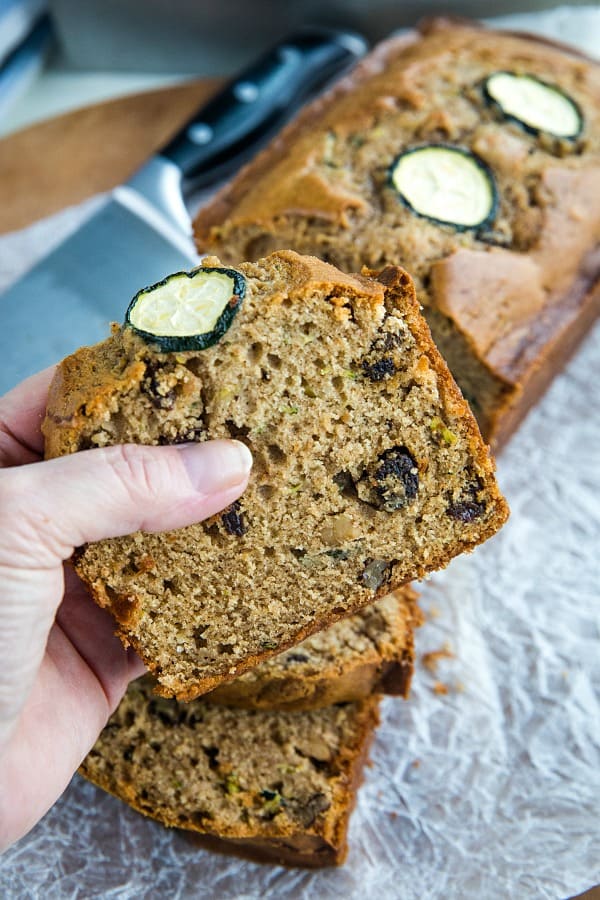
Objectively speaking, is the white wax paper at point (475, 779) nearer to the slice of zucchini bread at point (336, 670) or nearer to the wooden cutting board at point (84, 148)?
the slice of zucchini bread at point (336, 670)

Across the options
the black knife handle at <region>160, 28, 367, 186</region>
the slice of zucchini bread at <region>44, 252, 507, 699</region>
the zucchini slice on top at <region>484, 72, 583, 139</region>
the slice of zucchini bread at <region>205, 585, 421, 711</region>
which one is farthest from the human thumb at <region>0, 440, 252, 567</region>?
the black knife handle at <region>160, 28, 367, 186</region>

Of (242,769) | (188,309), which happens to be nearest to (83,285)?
(188,309)

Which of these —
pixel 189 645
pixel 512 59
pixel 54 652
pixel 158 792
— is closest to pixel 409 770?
pixel 158 792

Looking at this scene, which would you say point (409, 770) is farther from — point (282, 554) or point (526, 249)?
point (526, 249)

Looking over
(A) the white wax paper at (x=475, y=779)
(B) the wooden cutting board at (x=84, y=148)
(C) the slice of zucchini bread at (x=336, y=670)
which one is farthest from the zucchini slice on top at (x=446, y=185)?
(B) the wooden cutting board at (x=84, y=148)

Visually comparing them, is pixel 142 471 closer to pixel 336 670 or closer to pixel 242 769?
pixel 336 670

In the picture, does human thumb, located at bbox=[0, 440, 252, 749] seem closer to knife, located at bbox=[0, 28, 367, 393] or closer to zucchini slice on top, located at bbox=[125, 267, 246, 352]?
zucchini slice on top, located at bbox=[125, 267, 246, 352]
